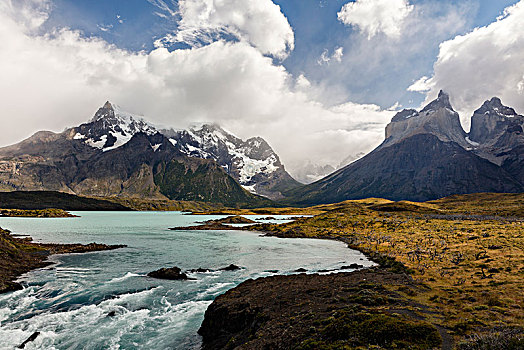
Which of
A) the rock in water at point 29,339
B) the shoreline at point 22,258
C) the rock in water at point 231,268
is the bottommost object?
the rock in water at point 231,268

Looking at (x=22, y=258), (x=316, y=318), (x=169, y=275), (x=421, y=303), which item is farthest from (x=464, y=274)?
(x=22, y=258)

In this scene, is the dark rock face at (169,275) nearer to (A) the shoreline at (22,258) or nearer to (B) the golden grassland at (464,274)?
(A) the shoreline at (22,258)

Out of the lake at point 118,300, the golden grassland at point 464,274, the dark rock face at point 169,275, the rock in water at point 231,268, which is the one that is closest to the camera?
the golden grassland at point 464,274

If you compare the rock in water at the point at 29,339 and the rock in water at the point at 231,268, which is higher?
the rock in water at the point at 29,339

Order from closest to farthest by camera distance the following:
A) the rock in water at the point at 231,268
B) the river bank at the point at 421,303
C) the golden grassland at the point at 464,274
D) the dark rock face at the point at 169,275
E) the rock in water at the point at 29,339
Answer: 1. the river bank at the point at 421,303
2. the golden grassland at the point at 464,274
3. the rock in water at the point at 29,339
4. the dark rock face at the point at 169,275
5. the rock in water at the point at 231,268

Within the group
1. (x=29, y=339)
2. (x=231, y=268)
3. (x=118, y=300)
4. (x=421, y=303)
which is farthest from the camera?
(x=231, y=268)

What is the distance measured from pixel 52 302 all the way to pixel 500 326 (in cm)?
4518

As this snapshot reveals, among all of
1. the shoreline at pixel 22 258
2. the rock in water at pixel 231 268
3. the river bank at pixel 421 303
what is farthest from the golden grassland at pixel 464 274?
the shoreline at pixel 22 258

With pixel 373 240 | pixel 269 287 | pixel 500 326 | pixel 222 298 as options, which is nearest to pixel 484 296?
pixel 500 326

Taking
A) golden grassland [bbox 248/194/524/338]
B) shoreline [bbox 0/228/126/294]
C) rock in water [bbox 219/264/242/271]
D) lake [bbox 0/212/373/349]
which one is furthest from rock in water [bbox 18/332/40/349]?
golden grassland [bbox 248/194/524/338]

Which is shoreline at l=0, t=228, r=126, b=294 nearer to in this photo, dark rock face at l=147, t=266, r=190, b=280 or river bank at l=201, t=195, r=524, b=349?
dark rock face at l=147, t=266, r=190, b=280

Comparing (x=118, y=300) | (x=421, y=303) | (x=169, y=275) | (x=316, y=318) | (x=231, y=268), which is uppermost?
(x=421, y=303)

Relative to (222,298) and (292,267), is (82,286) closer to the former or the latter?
(222,298)

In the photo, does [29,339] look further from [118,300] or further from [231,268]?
[231,268]
